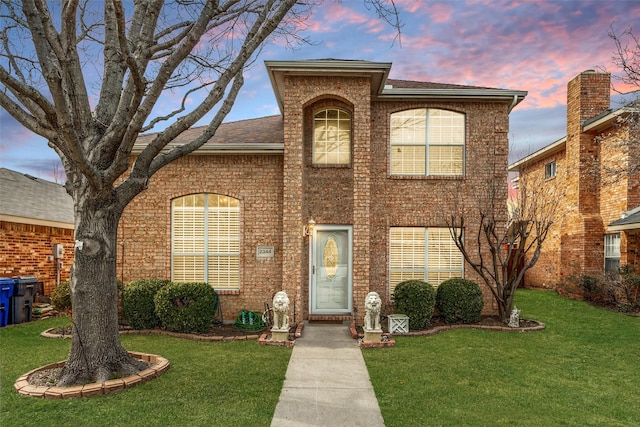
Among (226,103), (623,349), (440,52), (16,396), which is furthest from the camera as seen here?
(440,52)

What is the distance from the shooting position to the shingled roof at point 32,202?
37.4ft

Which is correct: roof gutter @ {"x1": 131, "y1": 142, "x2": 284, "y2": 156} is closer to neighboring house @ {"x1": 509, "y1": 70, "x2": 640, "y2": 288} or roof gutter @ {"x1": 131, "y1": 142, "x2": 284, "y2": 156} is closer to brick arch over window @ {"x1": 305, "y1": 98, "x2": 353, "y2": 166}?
brick arch over window @ {"x1": 305, "y1": 98, "x2": 353, "y2": 166}

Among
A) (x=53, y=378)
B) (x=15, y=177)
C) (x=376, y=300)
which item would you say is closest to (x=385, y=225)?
(x=376, y=300)

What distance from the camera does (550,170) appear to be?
1919cm

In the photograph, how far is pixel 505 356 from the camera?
750 centimetres

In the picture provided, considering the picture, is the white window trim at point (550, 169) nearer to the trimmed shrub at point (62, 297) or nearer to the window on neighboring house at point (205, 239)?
the window on neighboring house at point (205, 239)

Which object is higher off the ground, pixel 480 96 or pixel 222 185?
pixel 480 96

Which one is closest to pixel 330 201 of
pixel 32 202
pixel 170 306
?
pixel 170 306

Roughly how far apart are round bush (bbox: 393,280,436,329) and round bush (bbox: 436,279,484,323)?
0.59 meters

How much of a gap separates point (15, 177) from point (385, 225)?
1290 cm

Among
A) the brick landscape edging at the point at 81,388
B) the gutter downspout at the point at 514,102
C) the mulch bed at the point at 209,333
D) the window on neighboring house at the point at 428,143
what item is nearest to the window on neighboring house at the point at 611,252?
the gutter downspout at the point at 514,102

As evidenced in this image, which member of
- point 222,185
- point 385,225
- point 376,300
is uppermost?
point 222,185

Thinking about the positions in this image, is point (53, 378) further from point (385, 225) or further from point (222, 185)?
point (385, 225)

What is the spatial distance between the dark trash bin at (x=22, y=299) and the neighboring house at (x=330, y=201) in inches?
98.8
